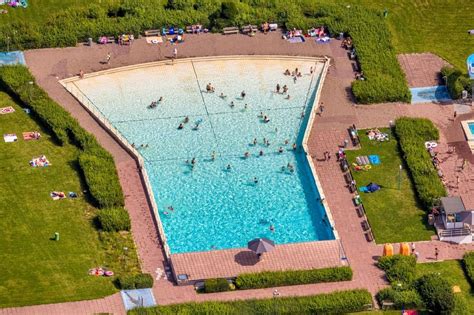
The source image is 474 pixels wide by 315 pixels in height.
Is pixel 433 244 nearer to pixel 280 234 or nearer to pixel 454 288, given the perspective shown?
pixel 454 288

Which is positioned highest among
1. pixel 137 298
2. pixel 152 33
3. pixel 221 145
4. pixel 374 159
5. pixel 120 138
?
pixel 152 33

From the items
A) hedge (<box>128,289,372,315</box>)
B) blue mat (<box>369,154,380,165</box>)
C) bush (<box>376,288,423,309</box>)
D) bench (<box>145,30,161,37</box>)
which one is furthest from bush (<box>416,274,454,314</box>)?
bench (<box>145,30,161,37</box>)

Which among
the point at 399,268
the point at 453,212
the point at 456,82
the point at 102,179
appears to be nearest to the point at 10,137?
the point at 102,179

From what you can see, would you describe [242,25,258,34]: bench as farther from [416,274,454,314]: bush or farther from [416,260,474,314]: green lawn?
[416,274,454,314]: bush

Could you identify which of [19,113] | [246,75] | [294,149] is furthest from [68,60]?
[294,149]

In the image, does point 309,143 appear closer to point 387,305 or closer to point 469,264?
point 469,264

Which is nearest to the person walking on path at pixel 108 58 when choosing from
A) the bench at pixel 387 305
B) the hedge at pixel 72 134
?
the hedge at pixel 72 134

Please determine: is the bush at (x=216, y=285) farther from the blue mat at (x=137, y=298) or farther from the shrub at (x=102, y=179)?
the shrub at (x=102, y=179)
